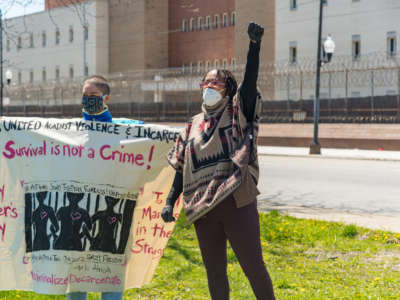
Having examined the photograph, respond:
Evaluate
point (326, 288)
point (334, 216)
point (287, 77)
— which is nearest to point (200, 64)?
point (287, 77)

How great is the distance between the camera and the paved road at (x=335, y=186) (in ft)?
37.2

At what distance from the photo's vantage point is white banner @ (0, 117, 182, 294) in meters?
4.53

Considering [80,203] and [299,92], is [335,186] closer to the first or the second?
[80,203]

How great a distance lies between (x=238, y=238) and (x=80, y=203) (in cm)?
132

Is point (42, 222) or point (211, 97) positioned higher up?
point (211, 97)

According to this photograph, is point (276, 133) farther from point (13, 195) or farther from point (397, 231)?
point (13, 195)

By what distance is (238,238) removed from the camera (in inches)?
153

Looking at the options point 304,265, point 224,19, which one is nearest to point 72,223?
point 304,265

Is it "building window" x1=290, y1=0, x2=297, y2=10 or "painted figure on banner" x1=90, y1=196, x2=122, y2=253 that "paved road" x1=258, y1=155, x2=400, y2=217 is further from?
"building window" x1=290, y1=0, x2=297, y2=10

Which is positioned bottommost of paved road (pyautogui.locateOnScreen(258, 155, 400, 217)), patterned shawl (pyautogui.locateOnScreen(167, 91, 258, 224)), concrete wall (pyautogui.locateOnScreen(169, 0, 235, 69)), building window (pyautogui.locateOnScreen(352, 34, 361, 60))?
paved road (pyautogui.locateOnScreen(258, 155, 400, 217))

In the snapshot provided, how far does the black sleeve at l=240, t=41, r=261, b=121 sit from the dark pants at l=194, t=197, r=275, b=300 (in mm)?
582

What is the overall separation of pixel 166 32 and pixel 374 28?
25111mm

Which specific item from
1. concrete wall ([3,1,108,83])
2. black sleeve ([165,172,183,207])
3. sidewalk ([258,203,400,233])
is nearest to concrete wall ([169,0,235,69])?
Answer: concrete wall ([3,1,108,83])

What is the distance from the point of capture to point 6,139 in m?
4.82
